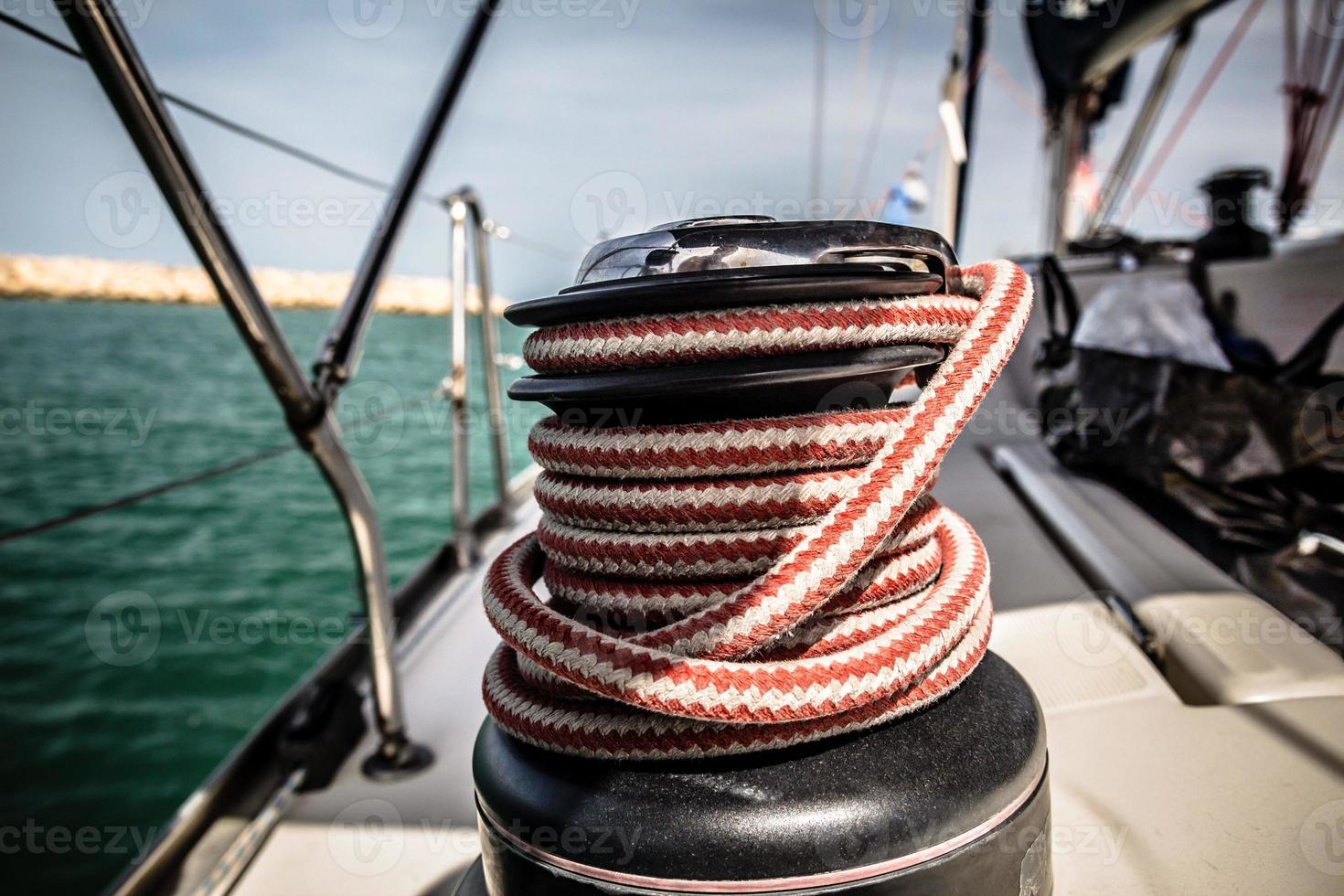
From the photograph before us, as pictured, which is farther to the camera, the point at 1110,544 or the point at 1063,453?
the point at 1063,453

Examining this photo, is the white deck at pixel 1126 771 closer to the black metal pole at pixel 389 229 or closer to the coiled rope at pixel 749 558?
the coiled rope at pixel 749 558

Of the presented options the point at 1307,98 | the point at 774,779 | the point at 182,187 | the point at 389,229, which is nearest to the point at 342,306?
the point at 389,229

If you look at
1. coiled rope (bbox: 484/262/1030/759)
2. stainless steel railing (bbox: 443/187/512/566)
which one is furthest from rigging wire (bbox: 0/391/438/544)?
coiled rope (bbox: 484/262/1030/759)

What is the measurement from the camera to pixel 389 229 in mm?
1298

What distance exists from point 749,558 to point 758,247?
0.19 m

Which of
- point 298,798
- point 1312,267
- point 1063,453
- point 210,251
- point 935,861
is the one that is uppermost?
point 210,251

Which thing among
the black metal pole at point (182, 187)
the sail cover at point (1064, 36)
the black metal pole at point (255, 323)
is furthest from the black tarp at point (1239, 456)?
the sail cover at point (1064, 36)

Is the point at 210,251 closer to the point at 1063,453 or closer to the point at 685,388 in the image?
the point at 685,388

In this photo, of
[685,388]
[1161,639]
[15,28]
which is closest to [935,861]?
[685,388]

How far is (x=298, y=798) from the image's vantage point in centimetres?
115

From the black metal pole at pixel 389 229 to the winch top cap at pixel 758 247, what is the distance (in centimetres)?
73

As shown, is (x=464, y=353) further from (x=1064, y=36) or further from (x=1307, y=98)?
(x=1307, y=98)

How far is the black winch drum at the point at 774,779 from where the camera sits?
1.47 ft

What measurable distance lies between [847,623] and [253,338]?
82 cm
